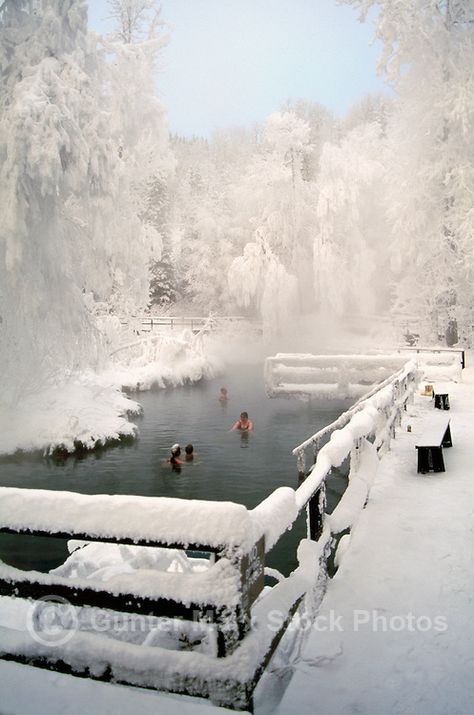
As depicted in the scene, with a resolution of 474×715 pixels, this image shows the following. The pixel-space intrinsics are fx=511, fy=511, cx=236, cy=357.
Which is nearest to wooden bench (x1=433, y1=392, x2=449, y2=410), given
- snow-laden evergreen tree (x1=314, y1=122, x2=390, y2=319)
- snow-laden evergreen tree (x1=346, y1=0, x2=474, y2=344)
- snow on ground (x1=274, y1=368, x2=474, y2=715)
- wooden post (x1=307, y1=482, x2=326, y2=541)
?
snow on ground (x1=274, y1=368, x2=474, y2=715)

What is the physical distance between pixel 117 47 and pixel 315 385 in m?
14.2

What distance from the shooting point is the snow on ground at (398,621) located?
2.57 metres

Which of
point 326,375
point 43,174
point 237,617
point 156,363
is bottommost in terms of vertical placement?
point 326,375

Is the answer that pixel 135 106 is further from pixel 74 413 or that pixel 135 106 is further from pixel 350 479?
pixel 350 479

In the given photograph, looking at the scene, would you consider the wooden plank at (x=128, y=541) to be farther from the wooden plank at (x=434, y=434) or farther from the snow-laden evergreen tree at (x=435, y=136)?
the snow-laden evergreen tree at (x=435, y=136)

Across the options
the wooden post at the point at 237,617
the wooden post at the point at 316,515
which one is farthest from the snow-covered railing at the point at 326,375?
the wooden post at the point at 237,617

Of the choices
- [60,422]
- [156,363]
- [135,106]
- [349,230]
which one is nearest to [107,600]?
[60,422]

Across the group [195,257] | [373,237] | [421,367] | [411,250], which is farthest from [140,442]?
[195,257]

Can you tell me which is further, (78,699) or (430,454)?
(430,454)

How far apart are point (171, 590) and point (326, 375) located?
66.9 ft

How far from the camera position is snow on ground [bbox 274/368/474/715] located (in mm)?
2572

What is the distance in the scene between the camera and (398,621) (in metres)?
3.26

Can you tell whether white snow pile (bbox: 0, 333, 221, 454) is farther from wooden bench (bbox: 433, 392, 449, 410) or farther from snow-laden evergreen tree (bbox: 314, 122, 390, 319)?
snow-laden evergreen tree (bbox: 314, 122, 390, 319)

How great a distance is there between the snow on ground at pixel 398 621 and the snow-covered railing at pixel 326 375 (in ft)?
48.9
